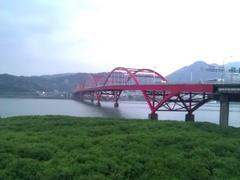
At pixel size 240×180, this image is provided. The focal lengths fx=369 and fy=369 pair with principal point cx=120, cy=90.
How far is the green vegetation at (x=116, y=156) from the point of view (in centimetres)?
1044

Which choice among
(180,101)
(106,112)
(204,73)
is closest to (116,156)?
(180,101)

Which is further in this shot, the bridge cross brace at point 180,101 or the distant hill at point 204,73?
the distant hill at point 204,73

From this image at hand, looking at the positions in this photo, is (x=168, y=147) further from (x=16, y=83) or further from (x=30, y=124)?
(x=16, y=83)

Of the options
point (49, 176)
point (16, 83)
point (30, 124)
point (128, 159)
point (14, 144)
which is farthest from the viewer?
point (16, 83)

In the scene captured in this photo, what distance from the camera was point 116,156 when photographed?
11.8m

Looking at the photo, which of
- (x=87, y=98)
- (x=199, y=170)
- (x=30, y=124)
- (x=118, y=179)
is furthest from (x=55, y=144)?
(x=87, y=98)

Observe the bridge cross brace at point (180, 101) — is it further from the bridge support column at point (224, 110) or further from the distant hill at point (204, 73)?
the bridge support column at point (224, 110)

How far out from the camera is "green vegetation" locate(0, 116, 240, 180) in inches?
411

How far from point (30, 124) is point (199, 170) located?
34.4 feet

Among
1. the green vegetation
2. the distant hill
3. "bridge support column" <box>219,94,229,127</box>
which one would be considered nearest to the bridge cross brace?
the distant hill

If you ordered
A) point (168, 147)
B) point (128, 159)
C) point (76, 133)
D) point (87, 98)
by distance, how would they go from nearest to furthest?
point (128, 159), point (168, 147), point (76, 133), point (87, 98)

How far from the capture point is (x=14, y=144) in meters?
12.7

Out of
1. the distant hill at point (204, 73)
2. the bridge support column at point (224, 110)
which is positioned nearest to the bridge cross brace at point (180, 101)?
the distant hill at point (204, 73)

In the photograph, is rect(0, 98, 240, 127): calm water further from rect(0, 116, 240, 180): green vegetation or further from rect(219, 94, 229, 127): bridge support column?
rect(0, 116, 240, 180): green vegetation
